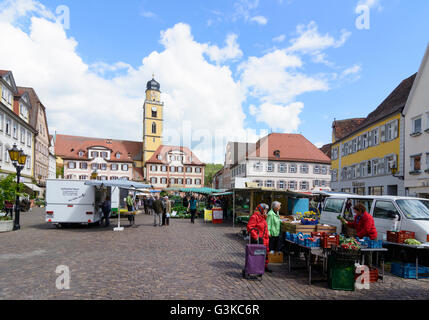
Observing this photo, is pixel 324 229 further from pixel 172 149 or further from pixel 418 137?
pixel 172 149

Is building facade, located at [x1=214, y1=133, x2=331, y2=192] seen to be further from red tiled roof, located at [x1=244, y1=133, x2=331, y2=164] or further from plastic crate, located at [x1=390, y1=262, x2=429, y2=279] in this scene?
plastic crate, located at [x1=390, y1=262, x2=429, y2=279]

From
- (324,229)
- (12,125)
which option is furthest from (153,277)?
(12,125)

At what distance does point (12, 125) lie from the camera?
32.8 meters

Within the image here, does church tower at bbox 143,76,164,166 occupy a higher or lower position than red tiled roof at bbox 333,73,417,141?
higher

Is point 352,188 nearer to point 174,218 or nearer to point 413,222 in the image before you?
point 174,218

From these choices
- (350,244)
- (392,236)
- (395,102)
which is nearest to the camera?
(350,244)

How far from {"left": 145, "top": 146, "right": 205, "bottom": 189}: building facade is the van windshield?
219 ft

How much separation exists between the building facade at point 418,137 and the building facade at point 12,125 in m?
33.1

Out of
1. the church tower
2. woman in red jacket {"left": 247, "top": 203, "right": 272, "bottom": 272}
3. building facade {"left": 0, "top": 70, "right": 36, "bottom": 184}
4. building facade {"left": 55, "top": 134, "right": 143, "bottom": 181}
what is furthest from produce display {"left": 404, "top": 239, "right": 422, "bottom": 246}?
the church tower

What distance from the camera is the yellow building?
26.1 meters

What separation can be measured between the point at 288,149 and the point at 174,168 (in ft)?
99.5

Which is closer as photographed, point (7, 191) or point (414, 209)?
point (414, 209)

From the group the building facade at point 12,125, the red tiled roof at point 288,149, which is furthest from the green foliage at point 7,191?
the red tiled roof at point 288,149

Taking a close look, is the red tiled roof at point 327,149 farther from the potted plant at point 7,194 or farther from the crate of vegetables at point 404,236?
the crate of vegetables at point 404,236
